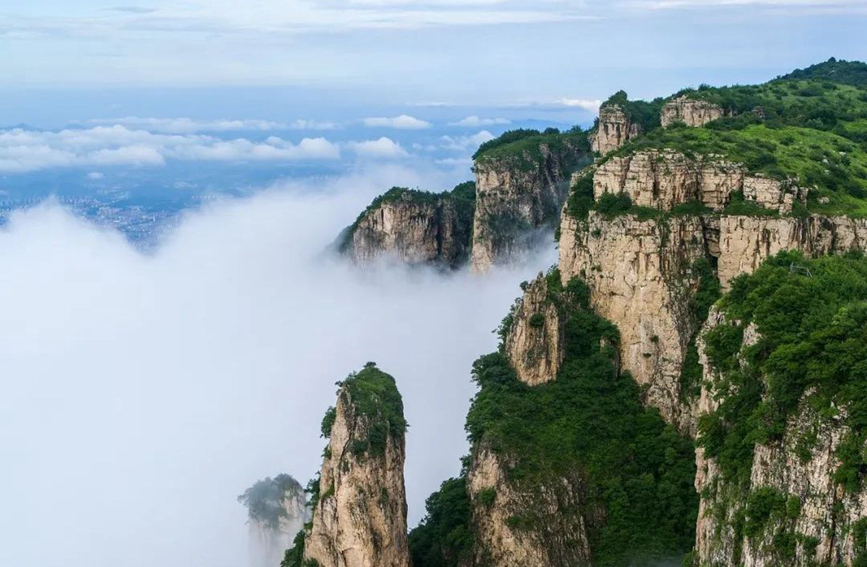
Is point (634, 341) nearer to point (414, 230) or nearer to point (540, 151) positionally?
point (540, 151)

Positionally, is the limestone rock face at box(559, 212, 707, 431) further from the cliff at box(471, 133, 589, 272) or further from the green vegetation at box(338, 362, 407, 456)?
the cliff at box(471, 133, 589, 272)

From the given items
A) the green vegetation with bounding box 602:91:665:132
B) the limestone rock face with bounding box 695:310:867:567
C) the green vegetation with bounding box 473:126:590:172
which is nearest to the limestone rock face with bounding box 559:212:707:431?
the limestone rock face with bounding box 695:310:867:567

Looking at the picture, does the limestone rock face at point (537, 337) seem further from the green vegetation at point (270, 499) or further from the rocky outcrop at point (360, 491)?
the green vegetation at point (270, 499)

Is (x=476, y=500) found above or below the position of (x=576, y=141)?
below

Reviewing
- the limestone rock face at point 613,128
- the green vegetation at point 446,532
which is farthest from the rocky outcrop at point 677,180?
the limestone rock face at point 613,128

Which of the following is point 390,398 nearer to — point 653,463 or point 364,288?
point 653,463

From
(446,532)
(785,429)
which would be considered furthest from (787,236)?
(446,532)

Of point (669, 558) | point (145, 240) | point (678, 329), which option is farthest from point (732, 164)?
point (145, 240)

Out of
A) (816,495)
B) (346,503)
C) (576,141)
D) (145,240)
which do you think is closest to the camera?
(816,495)
